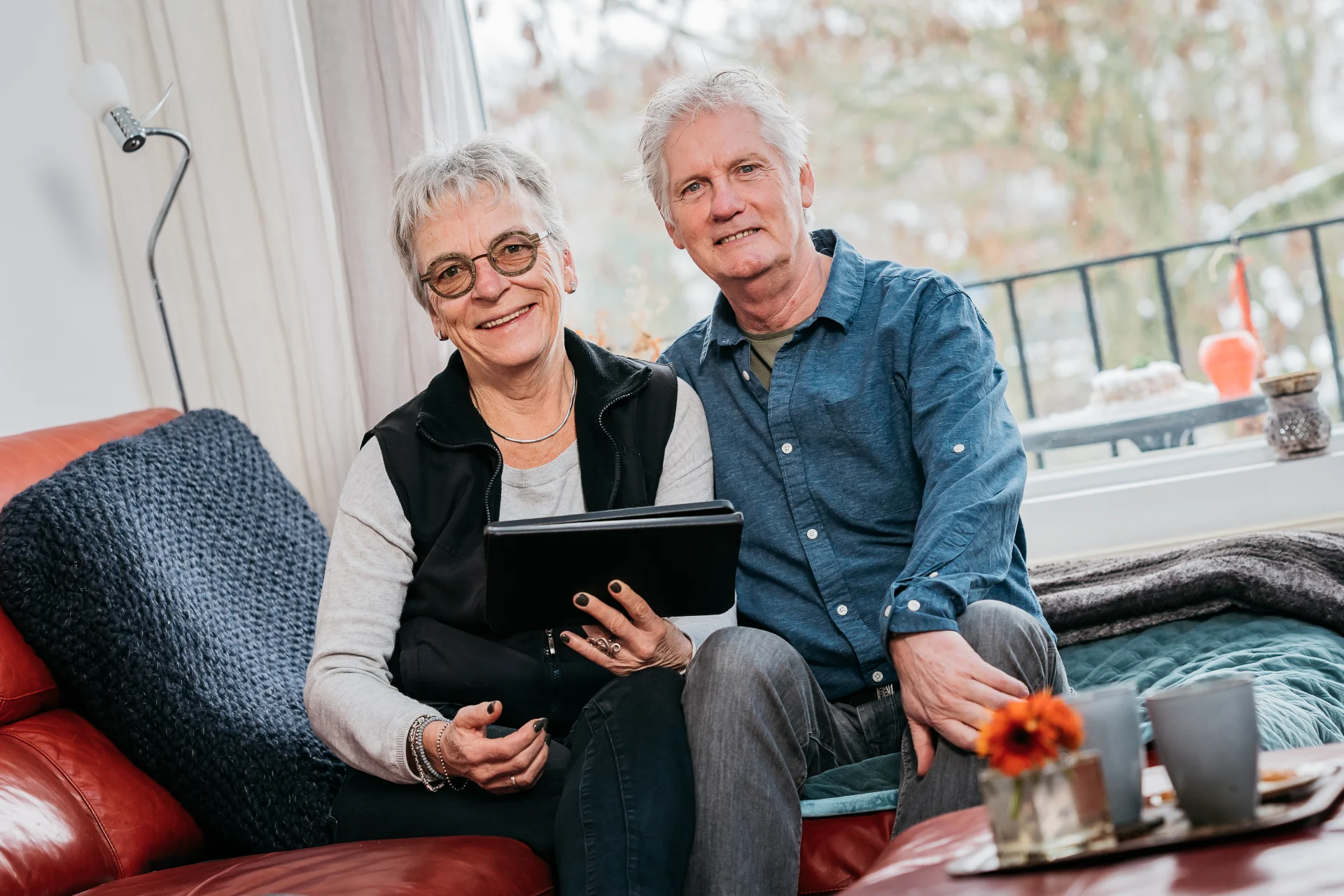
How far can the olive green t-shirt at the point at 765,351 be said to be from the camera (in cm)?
173

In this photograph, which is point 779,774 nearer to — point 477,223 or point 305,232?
point 477,223

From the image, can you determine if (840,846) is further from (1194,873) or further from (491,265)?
(491,265)

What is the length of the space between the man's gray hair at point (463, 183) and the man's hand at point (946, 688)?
72cm

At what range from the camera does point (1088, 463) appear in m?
3.16

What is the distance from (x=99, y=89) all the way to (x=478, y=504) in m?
1.26

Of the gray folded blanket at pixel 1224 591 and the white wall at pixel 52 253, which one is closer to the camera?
the gray folded blanket at pixel 1224 591

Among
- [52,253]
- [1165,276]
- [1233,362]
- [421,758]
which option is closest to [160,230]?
[52,253]

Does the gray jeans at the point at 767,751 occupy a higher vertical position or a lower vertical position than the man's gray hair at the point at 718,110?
lower

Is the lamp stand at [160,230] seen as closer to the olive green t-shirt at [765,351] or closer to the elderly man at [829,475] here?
the elderly man at [829,475]

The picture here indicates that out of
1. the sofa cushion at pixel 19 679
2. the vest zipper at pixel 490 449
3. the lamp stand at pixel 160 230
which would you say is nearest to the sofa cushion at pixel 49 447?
the sofa cushion at pixel 19 679

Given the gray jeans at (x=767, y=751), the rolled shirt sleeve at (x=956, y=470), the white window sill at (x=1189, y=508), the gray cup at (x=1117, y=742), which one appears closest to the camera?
the gray cup at (x=1117, y=742)

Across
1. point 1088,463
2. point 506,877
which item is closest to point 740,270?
point 506,877

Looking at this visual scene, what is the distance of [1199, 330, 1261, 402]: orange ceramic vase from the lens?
306 centimetres

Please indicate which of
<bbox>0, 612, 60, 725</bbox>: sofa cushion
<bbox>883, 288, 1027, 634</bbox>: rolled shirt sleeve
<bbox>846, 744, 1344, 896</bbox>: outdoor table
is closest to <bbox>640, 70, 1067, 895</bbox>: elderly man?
<bbox>883, 288, 1027, 634</bbox>: rolled shirt sleeve
